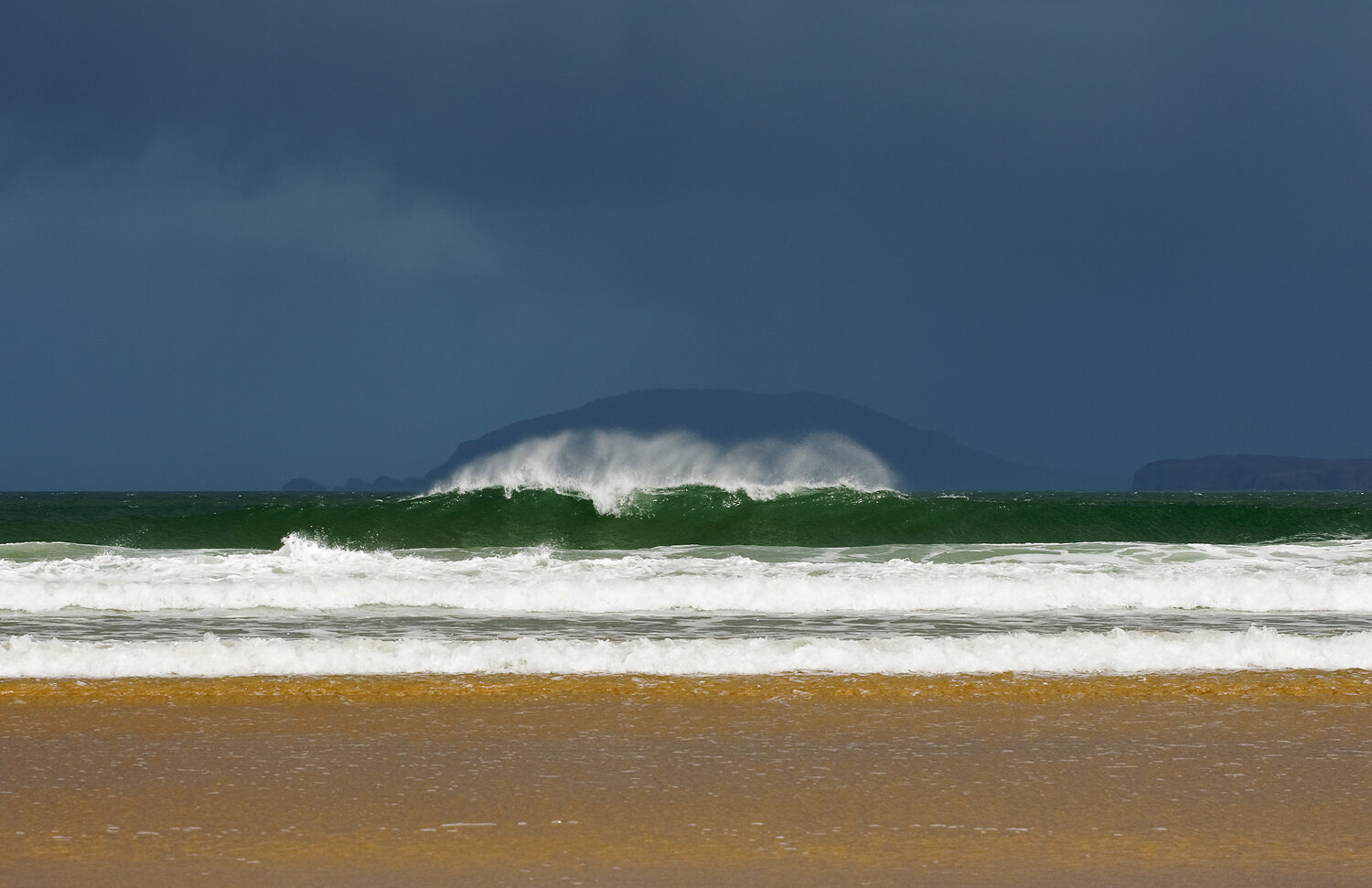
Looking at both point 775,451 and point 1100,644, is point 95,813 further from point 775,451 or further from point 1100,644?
point 775,451

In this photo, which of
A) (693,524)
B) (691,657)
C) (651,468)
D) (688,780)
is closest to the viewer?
(688,780)

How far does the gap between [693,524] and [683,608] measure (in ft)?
40.6

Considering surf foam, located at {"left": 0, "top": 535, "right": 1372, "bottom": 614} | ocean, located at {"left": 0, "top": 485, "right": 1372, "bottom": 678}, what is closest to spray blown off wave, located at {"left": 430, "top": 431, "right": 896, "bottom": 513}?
ocean, located at {"left": 0, "top": 485, "right": 1372, "bottom": 678}

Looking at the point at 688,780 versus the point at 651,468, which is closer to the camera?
the point at 688,780

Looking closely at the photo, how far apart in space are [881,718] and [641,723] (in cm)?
105

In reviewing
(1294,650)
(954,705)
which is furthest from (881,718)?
(1294,650)

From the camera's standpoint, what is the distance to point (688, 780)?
3973mm

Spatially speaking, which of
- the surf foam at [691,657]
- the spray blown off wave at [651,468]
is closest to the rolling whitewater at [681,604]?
the surf foam at [691,657]

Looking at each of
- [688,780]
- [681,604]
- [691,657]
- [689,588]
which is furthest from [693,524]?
[688,780]

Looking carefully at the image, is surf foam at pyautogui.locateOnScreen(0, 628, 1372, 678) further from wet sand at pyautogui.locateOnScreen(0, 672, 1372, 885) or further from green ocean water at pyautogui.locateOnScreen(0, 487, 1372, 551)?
green ocean water at pyautogui.locateOnScreen(0, 487, 1372, 551)

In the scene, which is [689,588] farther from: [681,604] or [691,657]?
[691,657]

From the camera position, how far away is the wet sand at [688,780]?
3.14 m

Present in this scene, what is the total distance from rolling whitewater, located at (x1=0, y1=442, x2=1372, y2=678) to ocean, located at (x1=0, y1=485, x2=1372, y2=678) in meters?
0.02

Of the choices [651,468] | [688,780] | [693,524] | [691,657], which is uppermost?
[651,468]
